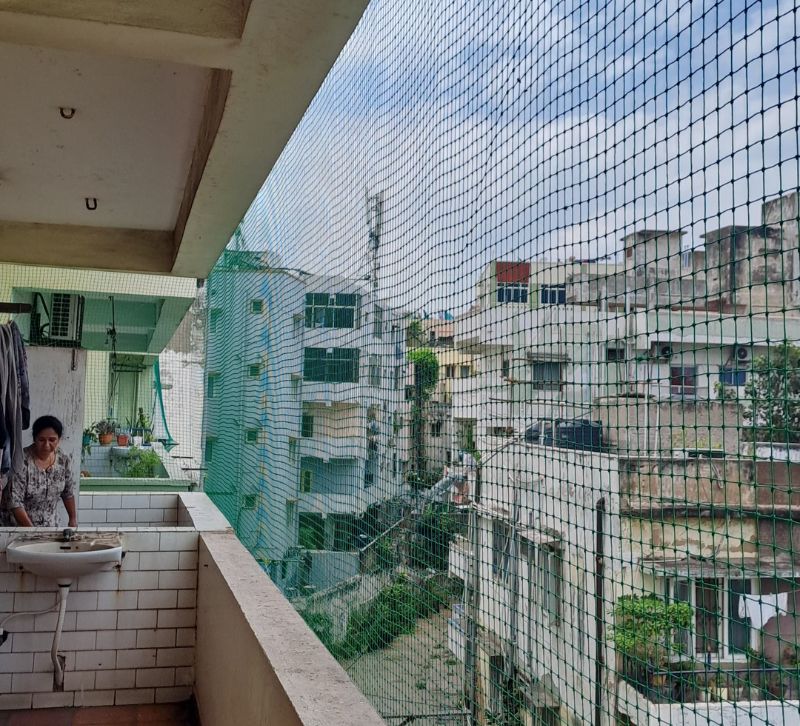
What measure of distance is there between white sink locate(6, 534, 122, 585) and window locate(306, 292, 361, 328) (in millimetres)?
1258

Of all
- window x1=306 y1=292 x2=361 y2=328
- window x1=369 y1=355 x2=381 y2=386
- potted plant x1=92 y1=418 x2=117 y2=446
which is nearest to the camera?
window x1=369 y1=355 x2=381 y2=386

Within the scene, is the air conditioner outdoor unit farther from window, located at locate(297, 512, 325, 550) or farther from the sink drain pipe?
window, located at locate(297, 512, 325, 550)

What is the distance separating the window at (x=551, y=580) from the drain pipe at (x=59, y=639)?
233 centimetres

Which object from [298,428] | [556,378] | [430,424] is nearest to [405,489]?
[430,424]

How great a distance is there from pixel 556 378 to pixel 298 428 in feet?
8.13

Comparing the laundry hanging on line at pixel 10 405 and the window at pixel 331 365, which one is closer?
the laundry hanging on line at pixel 10 405

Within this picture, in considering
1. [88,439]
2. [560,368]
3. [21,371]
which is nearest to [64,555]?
[21,371]

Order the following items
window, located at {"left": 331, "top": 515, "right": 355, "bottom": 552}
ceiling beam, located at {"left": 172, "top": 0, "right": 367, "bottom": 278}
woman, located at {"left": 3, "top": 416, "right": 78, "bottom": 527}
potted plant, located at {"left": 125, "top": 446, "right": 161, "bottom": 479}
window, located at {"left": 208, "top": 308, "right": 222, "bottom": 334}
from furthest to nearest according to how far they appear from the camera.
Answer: potted plant, located at {"left": 125, "top": 446, "right": 161, "bottom": 479} → window, located at {"left": 208, "top": 308, "right": 222, "bottom": 334} → woman, located at {"left": 3, "top": 416, "right": 78, "bottom": 527} → window, located at {"left": 331, "top": 515, "right": 355, "bottom": 552} → ceiling beam, located at {"left": 172, "top": 0, "right": 367, "bottom": 278}

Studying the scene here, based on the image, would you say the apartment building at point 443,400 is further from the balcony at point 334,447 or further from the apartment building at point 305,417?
the balcony at point 334,447

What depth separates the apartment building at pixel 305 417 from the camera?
113 inches

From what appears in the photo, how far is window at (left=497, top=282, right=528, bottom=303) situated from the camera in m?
1.80

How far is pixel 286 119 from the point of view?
7.72ft

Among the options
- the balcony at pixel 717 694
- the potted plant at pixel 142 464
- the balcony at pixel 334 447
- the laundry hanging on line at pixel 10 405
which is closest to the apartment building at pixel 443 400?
the balcony at pixel 334 447

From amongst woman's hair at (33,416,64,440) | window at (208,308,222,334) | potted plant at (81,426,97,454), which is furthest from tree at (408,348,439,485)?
potted plant at (81,426,97,454)
